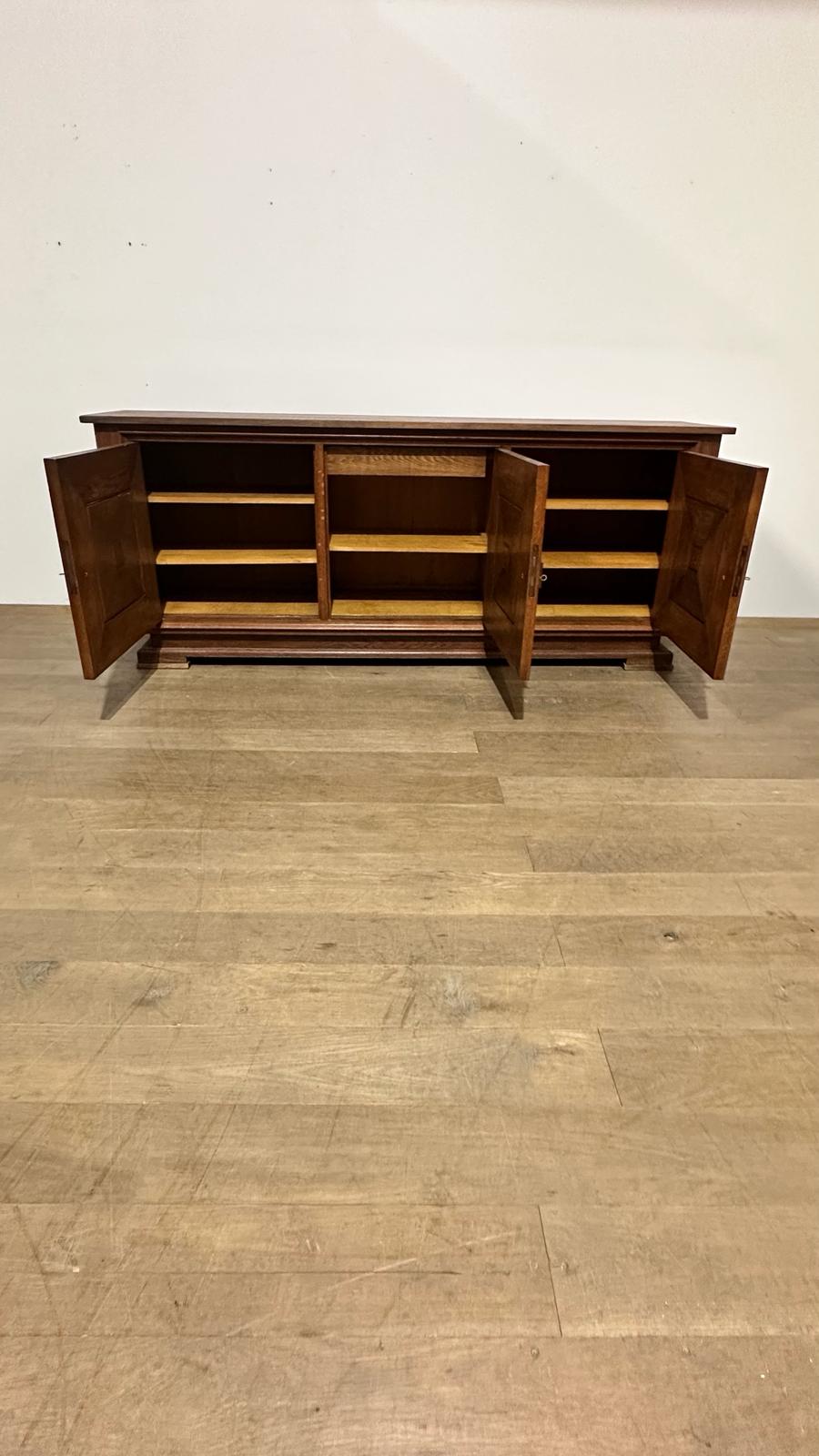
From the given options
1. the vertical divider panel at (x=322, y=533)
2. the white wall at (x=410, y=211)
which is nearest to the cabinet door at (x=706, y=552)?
the white wall at (x=410, y=211)

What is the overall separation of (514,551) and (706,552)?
0.53 meters

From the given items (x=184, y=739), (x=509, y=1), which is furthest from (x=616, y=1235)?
(x=509, y=1)

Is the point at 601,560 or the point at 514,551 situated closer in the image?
the point at 514,551

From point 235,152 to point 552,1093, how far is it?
2.84 metres

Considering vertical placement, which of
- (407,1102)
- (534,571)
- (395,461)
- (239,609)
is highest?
(395,461)

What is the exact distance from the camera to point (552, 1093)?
3.59ft

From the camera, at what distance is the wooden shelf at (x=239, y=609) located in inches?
98.2

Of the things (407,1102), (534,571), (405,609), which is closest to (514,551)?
(534,571)

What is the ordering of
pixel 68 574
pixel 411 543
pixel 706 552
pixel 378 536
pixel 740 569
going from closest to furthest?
pixel 68 574 < pixel 740 569 < pixel 706 552 < pixel 411 543 < pixel 378 536

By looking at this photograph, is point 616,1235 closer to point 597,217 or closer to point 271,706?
point 271,706

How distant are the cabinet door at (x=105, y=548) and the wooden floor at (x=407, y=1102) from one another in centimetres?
33

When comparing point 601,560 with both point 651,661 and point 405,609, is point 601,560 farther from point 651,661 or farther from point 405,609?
point 405,609

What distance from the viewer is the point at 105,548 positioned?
1995 mm

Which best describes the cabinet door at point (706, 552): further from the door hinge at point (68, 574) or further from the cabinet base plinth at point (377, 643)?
the door hinge at point (68, 574)
